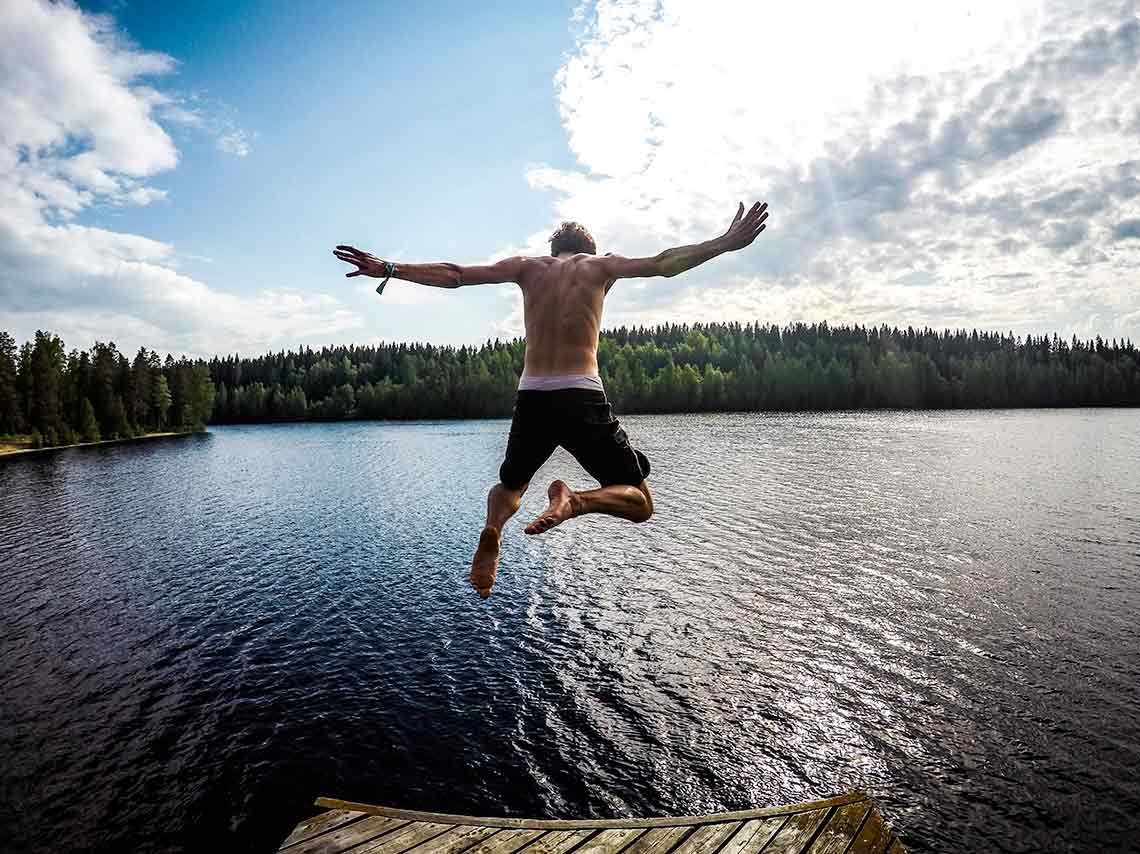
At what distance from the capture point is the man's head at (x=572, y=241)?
548cm

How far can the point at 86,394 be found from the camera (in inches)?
4409

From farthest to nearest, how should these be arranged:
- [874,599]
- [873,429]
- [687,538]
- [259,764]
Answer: [873,429], [687,538], [874,599], [259,764]

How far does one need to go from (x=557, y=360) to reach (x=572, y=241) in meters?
1.15

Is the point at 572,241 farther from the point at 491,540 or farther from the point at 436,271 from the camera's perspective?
the point at 491,540

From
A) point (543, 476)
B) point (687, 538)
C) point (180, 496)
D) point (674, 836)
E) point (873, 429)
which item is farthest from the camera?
point (873, 429)

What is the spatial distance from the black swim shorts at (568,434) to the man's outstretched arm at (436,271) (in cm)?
99

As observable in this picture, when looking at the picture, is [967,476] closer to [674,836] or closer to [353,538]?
[353,538]

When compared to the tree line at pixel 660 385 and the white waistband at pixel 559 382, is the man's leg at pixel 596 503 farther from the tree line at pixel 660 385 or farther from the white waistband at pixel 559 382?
the tree line at pixel 660 385

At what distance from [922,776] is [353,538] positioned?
28196 millimetres

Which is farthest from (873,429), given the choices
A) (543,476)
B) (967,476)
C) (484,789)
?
(484,789)

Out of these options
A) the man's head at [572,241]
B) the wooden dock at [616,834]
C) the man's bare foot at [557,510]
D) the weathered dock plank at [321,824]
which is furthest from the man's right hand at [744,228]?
the weathered dock plank at [321,824]

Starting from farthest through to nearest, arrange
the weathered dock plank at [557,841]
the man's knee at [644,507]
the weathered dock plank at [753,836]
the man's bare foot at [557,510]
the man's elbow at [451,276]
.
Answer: the weathered dock plank at [557,841]
the weathered dock plank at [753,836]
the man's knee at [644,507]
the man's elbow at [451,276]
the man's bare foot at [557,510]

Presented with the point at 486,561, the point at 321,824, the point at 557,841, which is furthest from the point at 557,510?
the point at 321,824

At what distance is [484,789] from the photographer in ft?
44.2
